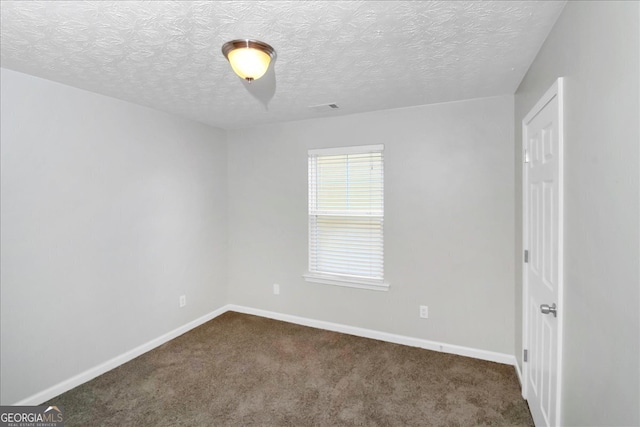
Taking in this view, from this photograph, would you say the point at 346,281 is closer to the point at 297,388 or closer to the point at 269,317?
the point at 269,317

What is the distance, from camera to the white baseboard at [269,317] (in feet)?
8.21

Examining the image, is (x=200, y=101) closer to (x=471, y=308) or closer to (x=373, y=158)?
(x=373, y=158)

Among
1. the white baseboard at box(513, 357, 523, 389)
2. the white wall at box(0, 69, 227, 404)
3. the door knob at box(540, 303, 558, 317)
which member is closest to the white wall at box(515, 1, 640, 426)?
the door knob at box(540, 303, 558, 317)

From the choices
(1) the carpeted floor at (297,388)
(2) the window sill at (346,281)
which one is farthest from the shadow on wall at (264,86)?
(1) the carpeted floor at (297,388)

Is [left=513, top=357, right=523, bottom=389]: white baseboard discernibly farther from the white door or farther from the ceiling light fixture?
the ceiling light fixture

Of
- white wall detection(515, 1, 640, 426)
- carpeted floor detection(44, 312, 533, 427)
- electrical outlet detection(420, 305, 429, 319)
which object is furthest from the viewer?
electrical outlet detection(420, 305, 429, 319)

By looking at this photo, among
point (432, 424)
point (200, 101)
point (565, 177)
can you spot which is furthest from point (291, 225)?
point (565, 177)

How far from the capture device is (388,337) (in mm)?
3365

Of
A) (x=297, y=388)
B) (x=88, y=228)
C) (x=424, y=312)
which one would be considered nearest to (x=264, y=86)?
(x=88, y=228)

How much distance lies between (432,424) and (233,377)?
157 centimetres

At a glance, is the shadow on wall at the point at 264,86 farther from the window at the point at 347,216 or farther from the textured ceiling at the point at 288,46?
the window at the point at 347,216

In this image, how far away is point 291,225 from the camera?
3.82 metres

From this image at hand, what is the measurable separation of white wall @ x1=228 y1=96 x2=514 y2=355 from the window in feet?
0.31

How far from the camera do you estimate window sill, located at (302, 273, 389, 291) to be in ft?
11.1
